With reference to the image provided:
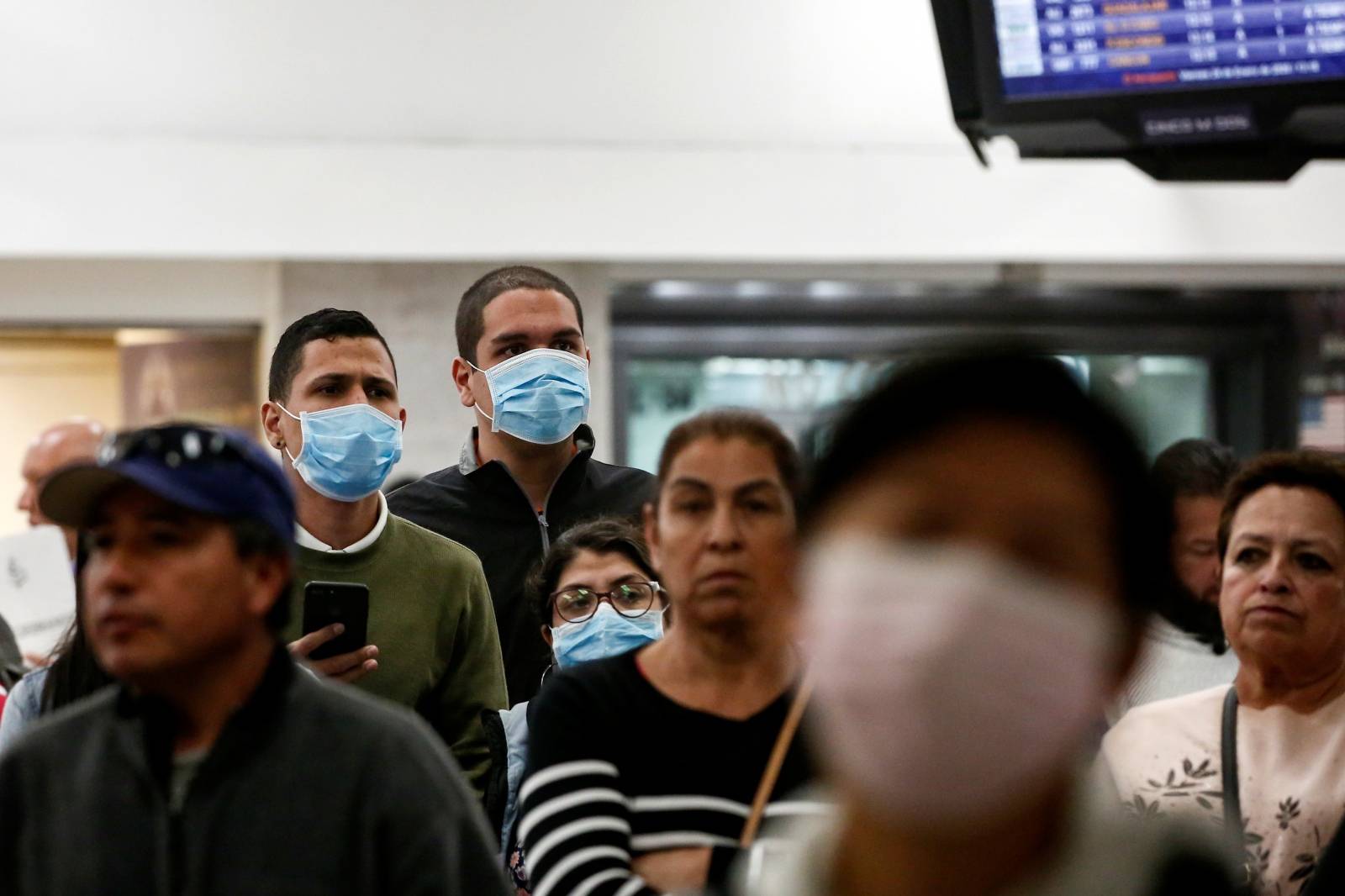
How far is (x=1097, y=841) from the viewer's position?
3.19ft

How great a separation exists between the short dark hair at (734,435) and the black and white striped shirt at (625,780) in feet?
0.89

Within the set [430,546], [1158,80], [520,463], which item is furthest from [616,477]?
[1158,80]

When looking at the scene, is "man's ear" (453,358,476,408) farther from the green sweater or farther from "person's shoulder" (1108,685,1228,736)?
"person's shoulder" (1108,685,1228,736)

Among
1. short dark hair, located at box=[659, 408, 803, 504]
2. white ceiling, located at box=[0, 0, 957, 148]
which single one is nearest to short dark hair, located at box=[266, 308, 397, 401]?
short dark hair, located at box=[659, 408, 803, 504]

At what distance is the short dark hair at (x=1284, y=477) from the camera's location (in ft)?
9.18

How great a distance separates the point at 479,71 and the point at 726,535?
4927mm

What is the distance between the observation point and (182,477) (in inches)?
69.0

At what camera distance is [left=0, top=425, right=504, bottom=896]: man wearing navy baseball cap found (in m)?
1.67

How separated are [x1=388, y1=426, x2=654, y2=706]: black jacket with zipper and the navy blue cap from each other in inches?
59.1

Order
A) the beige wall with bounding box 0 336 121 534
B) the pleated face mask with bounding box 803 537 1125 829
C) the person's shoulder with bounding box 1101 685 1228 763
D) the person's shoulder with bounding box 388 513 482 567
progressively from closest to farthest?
the pleated face mask with bounding box 803 537 1125 829
the person's shoulder with bounding box 1101 685 1228 763
the person's shoulder with bounding box 388 513 482 567
the beige wall with bounding box 0 336 121 534

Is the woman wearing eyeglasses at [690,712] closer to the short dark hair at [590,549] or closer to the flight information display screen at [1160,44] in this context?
the short dark hair at [590,549]

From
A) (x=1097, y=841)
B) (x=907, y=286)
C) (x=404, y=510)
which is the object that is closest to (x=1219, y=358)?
(x=907, y=286)

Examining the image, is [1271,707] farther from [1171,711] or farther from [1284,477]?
[1284,477]

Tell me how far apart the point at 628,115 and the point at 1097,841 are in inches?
230
